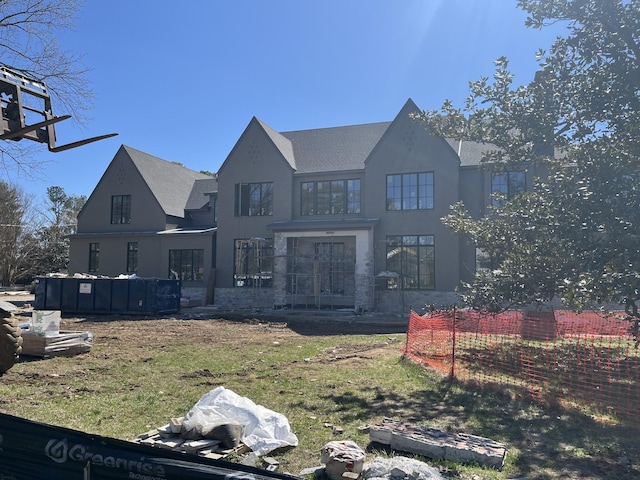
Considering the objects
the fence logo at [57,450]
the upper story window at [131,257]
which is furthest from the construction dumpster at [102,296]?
the fence logo at [57,450]

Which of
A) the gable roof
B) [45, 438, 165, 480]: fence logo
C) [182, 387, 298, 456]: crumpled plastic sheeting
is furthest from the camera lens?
the gable roof

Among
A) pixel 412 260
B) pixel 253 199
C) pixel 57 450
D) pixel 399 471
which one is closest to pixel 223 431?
pixel 399 471

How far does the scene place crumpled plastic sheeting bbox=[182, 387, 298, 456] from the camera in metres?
5.45

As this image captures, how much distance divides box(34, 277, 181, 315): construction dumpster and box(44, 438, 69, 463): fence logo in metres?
20.1

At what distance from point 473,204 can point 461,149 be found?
3.45m

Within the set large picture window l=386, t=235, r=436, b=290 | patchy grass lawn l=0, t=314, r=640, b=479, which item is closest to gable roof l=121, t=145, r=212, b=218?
large picture window l=386, t=235, r=436, b=290

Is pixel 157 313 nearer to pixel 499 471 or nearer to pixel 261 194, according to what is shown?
pixel 261 194

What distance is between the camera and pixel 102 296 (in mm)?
22594

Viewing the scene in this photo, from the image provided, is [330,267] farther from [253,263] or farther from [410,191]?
[410,191]

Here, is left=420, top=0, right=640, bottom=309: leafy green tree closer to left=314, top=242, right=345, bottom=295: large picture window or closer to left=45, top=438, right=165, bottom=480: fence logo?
left=45, top=438, right=165, bottom=480: fence logo

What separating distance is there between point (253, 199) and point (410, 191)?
902 centimetres

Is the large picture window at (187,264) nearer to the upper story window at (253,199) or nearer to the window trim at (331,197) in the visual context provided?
the upper story window at (253,199)

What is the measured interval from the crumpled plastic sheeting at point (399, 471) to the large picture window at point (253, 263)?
22570mm

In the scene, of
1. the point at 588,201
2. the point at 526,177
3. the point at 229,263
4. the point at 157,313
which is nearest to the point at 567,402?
the point at 588,201
